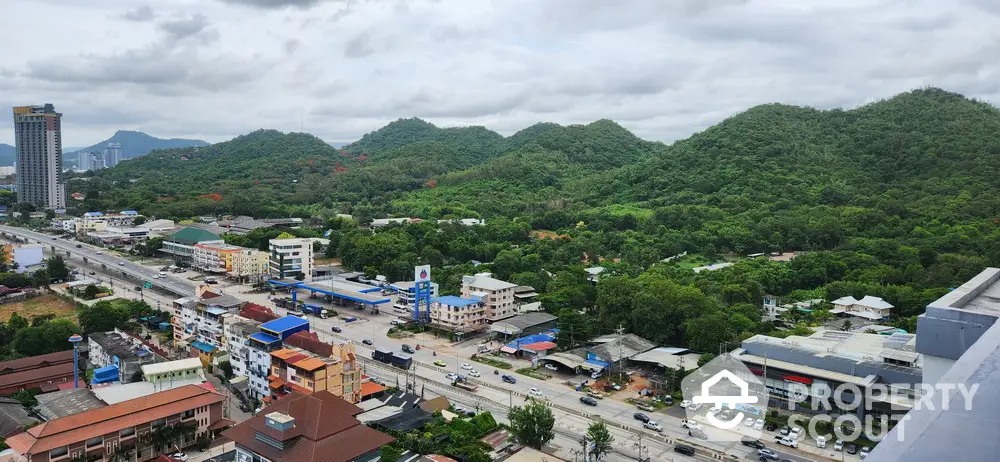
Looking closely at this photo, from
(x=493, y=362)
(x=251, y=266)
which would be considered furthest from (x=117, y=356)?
(x=251, y=266)

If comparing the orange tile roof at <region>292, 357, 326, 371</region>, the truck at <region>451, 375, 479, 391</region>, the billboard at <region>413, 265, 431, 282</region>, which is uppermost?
the billboard at <region>413, 265, 431, 282</region>

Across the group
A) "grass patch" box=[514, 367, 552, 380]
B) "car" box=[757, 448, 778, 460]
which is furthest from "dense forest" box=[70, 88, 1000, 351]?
"car" box=[757, 448, 778, 460]

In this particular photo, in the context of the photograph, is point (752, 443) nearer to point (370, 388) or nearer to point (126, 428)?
point (370, 388)

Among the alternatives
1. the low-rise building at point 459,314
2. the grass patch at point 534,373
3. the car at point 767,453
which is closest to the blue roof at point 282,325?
the low-rise building at point 459,314

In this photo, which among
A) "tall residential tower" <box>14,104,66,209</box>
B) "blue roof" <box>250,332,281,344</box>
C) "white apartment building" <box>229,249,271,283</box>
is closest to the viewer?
"blue roof" <box>250,332,281,344</box>

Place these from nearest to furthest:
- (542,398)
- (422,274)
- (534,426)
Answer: (534,426) < (542,398) < (422,274)

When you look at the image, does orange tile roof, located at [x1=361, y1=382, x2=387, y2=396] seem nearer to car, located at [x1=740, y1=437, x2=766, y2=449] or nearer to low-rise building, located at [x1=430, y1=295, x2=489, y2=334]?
low-rise building, located at [x1=430, y1=295, x2=489, y2=334]

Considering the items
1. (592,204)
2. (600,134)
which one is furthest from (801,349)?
(600,134)
